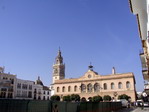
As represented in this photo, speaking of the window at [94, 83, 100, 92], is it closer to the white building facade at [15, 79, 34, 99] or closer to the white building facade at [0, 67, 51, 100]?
the white building facade at [0, 67, 51, 100]

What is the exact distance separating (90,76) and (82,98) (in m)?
8.84

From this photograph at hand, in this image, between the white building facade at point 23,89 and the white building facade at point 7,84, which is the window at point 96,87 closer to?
the white building facade at point 23,89

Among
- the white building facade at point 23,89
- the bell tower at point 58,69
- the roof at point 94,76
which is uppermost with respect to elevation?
the bell tower at point 58,69

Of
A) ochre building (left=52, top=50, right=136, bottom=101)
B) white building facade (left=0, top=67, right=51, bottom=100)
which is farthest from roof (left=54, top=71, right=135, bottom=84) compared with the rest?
white building facade (left=0, top=67, right=51, bottom=100)

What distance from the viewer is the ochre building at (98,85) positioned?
6419 centimetres

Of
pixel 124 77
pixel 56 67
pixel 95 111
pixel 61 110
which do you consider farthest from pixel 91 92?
pixel 61 110

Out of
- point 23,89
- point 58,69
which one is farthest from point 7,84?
point 58,69

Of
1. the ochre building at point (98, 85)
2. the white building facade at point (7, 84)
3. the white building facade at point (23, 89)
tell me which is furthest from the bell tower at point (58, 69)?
the white building facade at point (7, 84)

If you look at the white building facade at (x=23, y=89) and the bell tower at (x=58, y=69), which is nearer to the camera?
the white building facade at (x=23, y=89)

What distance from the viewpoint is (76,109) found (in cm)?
1605

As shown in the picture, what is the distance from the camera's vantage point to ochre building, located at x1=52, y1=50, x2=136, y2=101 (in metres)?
64.2

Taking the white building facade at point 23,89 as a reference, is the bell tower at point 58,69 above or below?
above

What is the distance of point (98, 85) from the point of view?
69750 millimetres

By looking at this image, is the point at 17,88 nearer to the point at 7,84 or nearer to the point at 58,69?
the point at 7,84
